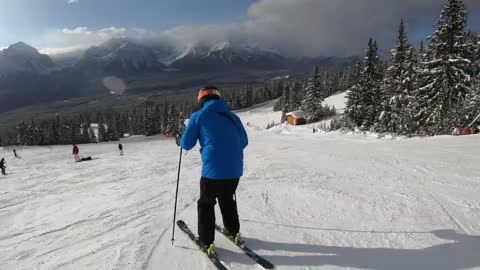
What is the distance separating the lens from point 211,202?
13.2 ft

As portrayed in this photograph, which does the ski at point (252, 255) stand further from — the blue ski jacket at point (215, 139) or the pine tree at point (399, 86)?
the pine tree at point (399, 86)

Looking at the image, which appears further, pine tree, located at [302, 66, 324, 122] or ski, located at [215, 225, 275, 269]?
pine tree, located at [302, 66, 324, 122]

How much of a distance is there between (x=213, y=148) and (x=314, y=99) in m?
54.4

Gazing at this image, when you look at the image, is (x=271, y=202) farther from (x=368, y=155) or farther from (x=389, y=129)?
(x=389, y=129)

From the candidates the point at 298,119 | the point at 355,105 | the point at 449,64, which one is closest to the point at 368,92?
the point at 355,105

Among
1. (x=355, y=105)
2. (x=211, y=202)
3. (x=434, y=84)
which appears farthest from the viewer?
(x=355, y=105)

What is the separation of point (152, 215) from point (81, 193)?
3.97 m

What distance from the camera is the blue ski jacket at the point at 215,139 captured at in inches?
152

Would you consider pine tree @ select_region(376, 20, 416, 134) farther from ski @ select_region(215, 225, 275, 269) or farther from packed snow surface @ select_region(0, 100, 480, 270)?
ski @ select_region(215, 225, 275, 269)

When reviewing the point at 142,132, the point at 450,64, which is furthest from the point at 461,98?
the point at 142,132

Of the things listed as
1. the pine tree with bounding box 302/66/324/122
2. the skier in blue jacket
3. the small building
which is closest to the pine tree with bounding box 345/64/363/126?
the pine tree with bounding box 302/66/324/122

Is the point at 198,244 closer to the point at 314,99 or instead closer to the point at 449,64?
the point at 449,64

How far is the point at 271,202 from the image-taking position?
609cm

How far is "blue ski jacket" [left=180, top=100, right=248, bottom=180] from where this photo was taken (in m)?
3.85
